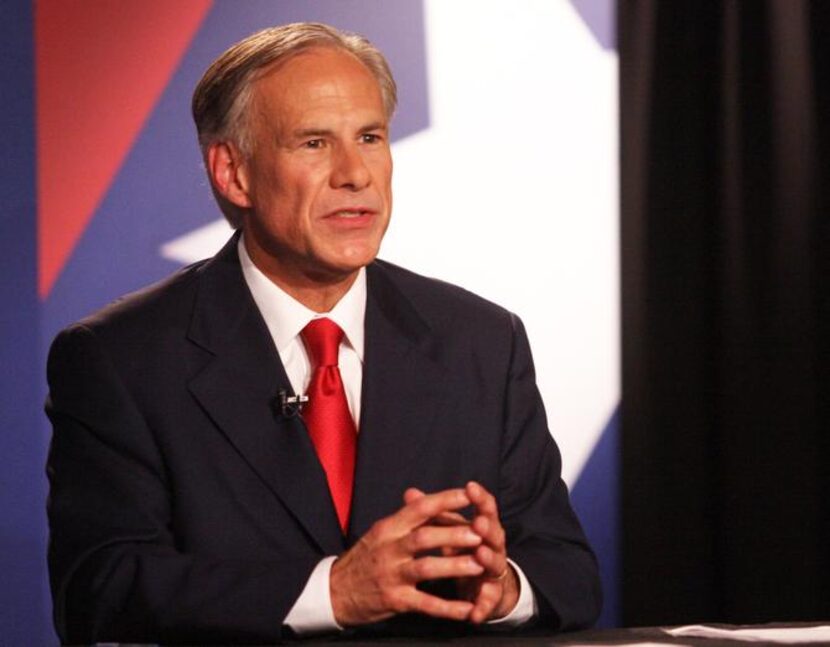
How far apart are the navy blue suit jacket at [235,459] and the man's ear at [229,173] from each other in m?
0.12

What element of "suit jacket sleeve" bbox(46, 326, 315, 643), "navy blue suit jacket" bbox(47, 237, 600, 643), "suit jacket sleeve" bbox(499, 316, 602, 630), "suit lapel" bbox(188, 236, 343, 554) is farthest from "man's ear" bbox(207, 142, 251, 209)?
"suit jacket sleeve" bbox(499, 316, 602, 630)

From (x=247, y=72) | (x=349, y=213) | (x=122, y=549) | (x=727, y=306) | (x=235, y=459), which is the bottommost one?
(x=122, y=549)

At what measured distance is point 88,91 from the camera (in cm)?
344

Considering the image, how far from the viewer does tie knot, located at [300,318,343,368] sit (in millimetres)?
2322

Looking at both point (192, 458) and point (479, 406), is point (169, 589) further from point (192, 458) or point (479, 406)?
point (479, 406)

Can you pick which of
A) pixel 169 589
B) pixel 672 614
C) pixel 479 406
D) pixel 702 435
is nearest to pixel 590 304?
pixel 702 435

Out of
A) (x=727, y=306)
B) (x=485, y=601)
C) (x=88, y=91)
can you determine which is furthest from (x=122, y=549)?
(x=727, y=306)

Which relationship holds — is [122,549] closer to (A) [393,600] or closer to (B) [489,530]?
(A) [393,600]

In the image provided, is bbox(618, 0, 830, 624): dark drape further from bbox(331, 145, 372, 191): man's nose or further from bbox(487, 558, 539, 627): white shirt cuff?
bbox(487, 558, 539, 627): white shirt cuff

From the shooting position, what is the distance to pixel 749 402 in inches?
145

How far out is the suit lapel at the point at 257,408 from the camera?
2.19 m

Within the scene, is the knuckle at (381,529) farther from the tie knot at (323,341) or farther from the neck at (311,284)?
the neck at (311,284)

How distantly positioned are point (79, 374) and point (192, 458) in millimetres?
239

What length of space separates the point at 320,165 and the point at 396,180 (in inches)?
46.4
